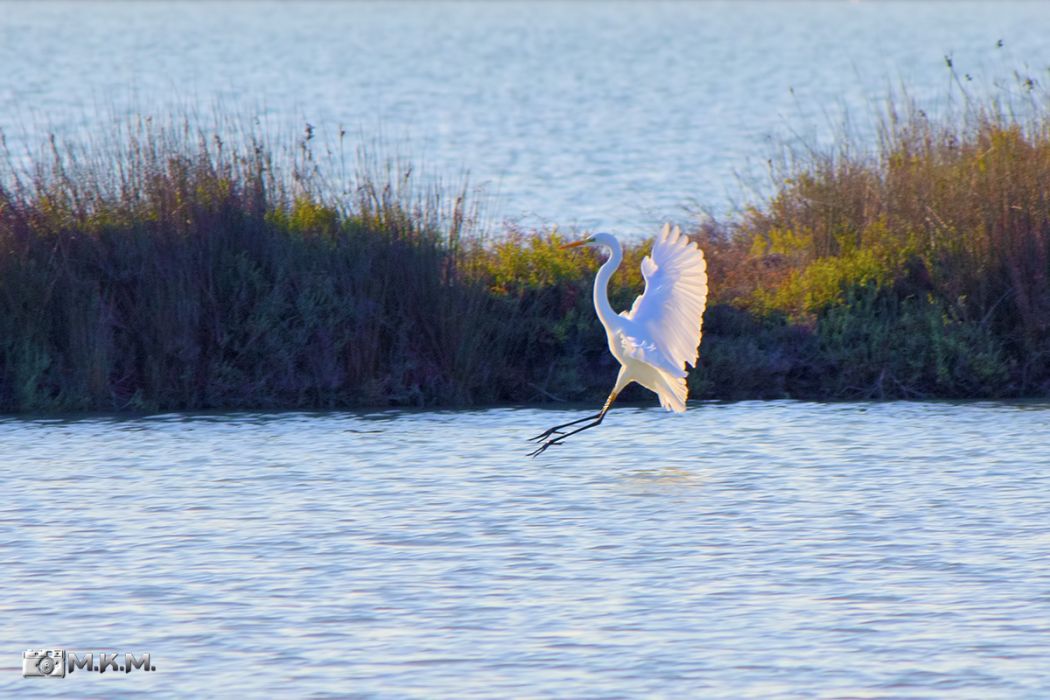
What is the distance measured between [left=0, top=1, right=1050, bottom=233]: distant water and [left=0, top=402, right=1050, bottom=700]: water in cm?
344

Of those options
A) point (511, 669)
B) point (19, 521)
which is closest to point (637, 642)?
point (511, 669)

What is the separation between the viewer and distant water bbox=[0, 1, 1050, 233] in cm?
1870

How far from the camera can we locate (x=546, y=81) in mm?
36344

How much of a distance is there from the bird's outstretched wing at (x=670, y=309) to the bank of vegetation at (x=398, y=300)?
4.54 ft

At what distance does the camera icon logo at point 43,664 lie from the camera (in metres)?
5.55

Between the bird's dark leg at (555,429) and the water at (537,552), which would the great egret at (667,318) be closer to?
the bird's dark leg at (555,429)

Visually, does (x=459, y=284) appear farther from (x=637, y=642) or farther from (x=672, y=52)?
(x=672, y=52)

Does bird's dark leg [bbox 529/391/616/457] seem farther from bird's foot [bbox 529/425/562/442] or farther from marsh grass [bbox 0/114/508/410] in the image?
marsh grass [bbox 0/114/508/410]

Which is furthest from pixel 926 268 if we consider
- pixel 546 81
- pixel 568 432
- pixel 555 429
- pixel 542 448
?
pixel 546 81

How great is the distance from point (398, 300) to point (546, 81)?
2703 cm

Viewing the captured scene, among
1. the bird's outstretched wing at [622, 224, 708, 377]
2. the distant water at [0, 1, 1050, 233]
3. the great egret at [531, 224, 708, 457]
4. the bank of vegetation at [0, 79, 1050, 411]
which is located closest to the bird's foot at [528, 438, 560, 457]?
the great egret at [531, 224, 708, 457]

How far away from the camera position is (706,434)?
30.3ft

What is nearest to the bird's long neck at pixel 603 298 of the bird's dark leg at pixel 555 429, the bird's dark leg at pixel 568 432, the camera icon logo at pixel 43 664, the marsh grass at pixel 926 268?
the bird's dark leg at pixel 568 432

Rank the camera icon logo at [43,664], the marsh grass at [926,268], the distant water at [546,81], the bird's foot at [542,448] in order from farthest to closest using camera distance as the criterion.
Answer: the distant water at [546,81] < the marsh grass at [926,268] < the bird's foot at [542,448] < the camera icon logo at [43,664]
